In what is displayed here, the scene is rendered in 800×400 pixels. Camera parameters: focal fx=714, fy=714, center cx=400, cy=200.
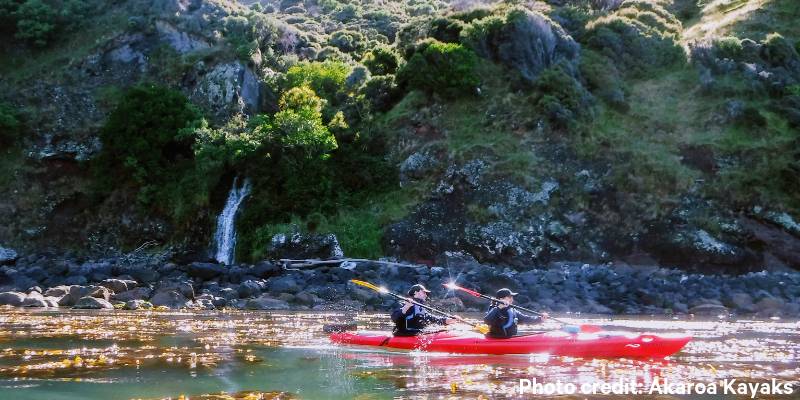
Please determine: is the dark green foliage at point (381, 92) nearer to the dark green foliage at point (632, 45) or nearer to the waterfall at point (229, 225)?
the waterfall at point (229, 225)

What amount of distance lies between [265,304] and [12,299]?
6423mm

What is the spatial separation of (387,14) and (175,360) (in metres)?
69.8

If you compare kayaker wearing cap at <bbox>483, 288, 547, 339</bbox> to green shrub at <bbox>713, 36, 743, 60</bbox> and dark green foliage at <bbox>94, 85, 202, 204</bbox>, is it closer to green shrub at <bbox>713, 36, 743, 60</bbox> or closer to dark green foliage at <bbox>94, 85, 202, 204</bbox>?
dark green foliage at <bbox>94, 85, 202, 204</bbox>

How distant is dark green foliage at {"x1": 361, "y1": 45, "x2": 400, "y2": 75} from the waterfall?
38.2 ft

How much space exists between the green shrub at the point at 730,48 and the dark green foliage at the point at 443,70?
1327 centimetres

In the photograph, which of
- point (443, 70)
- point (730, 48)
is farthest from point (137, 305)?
point (730, 48)

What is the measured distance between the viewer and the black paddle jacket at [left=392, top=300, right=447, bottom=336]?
11883 mm

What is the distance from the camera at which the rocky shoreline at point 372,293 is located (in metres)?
19.5

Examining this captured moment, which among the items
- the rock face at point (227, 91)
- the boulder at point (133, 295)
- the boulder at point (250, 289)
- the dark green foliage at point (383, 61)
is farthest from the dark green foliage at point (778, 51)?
the boulder at point (133, 295)

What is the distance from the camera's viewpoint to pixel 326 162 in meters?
32.0

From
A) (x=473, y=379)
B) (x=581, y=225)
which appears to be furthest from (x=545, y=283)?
(x=473, y=379)

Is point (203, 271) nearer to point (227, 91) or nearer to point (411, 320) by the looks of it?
point (411, 320)

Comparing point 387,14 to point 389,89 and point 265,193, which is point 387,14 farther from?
point 265,193

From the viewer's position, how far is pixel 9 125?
35.9m
